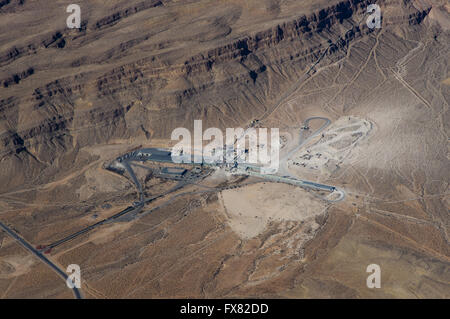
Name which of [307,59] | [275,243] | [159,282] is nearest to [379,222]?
[275,243]

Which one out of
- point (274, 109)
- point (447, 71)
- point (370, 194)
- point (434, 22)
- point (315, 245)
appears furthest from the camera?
point (434, 22)

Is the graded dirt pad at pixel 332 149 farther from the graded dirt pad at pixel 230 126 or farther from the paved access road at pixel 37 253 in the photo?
the paved access road at pixel 37 253

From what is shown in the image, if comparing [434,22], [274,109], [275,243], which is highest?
[434,22]

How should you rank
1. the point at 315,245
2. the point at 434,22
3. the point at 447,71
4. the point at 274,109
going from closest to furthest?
the point at 315,245 < the point at 274,109 < the point at 447,71 < the point at 434,22

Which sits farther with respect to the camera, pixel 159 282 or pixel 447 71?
pixel 447 71

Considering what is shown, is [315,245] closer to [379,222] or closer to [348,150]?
[379,222]

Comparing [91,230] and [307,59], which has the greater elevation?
[307,59]

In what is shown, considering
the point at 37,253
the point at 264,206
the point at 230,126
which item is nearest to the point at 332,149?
the point at 230,126
